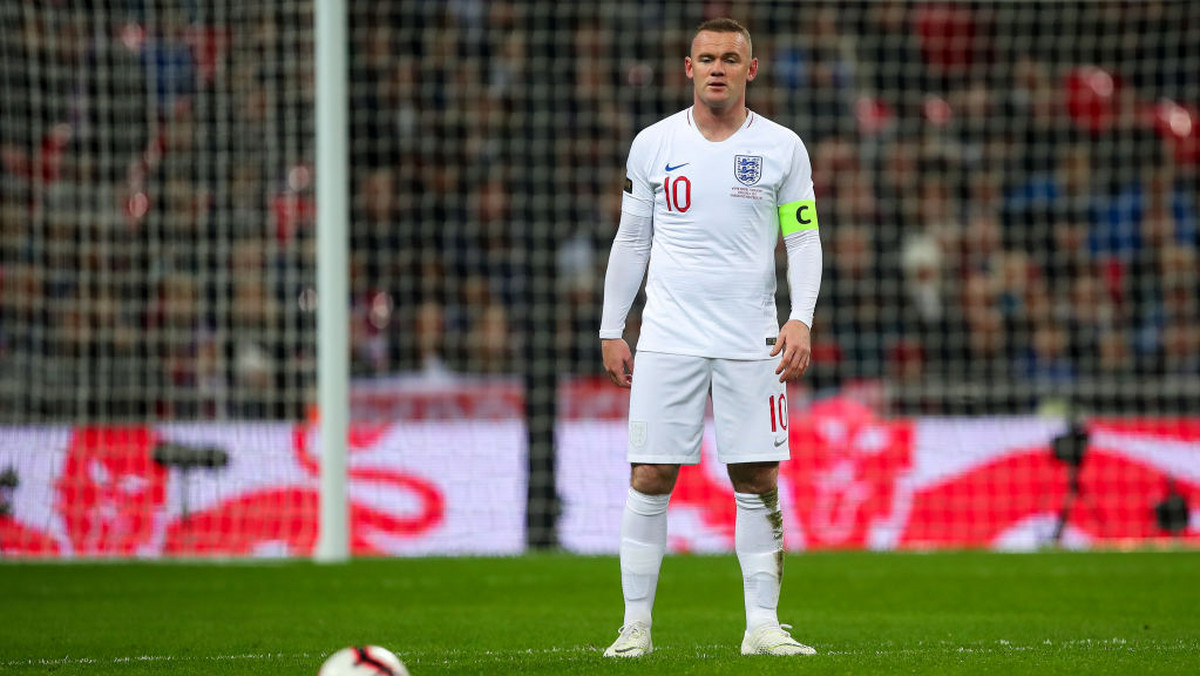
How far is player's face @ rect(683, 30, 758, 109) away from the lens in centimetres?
549

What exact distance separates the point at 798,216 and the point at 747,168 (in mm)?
244

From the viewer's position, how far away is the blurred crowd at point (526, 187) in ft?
43.0

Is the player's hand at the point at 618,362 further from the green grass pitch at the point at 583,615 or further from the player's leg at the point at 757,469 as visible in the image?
the green grass pitch at the point at 583,615

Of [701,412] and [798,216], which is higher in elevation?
[798,216]

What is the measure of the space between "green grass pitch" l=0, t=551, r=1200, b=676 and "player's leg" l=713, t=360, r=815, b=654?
224 millimetres

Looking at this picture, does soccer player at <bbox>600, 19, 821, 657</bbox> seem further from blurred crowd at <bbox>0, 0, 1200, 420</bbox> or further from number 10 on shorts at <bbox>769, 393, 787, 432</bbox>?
blurred crowd at <bbox>0, 0, 1200, 420</bbox>

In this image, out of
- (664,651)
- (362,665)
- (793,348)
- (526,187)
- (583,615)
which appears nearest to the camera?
(362,665)

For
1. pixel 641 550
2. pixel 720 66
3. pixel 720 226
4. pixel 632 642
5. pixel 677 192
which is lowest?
pixel 632 642

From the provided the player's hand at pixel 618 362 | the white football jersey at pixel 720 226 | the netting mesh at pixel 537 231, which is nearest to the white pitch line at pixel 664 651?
the player's hand at pixel 618 362

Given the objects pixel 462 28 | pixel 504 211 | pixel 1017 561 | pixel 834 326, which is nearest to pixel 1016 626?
pixel 1017 561

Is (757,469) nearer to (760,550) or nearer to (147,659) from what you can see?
(760,550)

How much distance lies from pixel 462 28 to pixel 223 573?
24.5ft

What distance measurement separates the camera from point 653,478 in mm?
5613

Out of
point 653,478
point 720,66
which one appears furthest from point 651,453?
point 720,66
